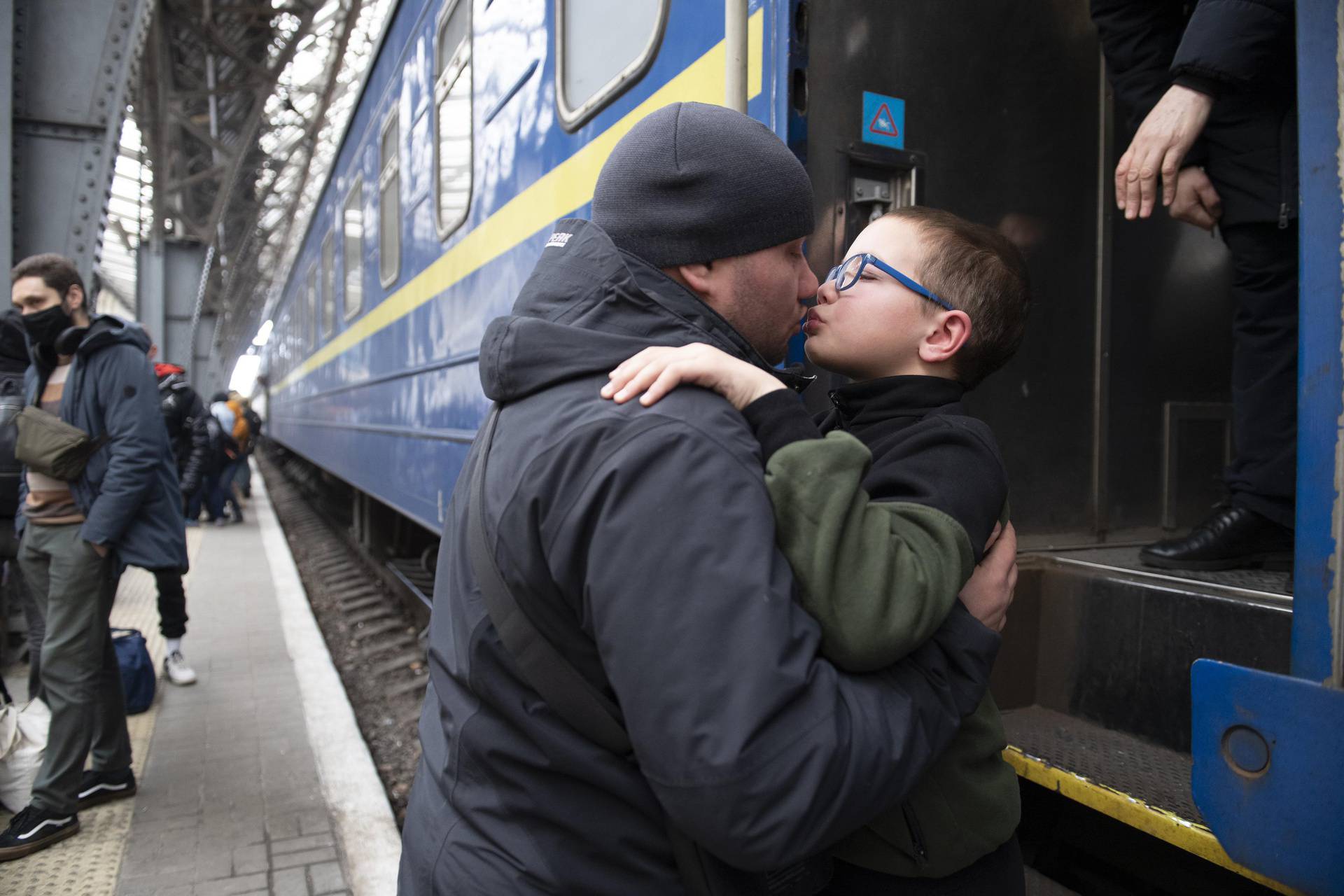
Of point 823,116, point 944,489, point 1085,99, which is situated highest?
point 1085,99

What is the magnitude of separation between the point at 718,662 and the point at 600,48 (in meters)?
2.10

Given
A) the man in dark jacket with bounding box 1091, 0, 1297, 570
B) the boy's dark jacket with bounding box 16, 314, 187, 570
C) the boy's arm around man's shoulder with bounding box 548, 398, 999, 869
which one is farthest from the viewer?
the boy's dark jacket with bounding box 16, 314, 187, 570

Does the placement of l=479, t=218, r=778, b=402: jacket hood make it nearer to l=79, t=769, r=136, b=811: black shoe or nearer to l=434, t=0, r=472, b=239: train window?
l=434, t=0, r=472, b=239: train window

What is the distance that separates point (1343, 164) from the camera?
1118 mm

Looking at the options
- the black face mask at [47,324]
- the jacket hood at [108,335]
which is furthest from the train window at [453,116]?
the black face mask at [47,324]

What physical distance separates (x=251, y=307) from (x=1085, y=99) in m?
47.1

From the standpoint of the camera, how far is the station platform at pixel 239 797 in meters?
2.78

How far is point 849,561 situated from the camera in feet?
2.97

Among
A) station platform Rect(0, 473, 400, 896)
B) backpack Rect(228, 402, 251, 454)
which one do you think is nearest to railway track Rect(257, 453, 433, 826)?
station platform Rect(0, 473, 400, 896)

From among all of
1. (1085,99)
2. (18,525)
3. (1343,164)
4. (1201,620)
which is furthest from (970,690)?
(18,525)

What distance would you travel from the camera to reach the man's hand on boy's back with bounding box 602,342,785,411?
0.93 m

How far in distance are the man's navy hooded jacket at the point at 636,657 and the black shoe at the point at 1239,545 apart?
128cm

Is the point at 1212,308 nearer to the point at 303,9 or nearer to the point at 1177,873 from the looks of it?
the point at 1177,873

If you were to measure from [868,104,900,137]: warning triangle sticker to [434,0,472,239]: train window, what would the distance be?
210 centimetres
